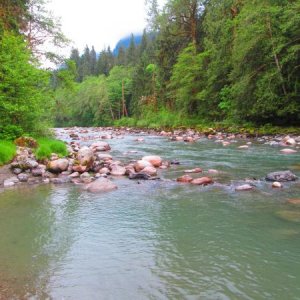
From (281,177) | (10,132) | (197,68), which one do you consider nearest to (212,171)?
(281,177)

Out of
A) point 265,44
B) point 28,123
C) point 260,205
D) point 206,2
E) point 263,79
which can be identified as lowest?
point 260,205

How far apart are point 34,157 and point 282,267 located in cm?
898

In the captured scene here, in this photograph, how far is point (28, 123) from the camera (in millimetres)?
14102

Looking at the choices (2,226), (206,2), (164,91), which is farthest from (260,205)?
(164,91)

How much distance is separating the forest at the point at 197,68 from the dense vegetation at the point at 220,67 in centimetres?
7

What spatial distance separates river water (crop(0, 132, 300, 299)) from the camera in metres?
3.57

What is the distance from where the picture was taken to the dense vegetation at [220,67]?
20484 millimetres

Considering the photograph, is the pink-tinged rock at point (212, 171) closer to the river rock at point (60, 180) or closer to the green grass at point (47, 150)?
the river rock at point (60, 180)

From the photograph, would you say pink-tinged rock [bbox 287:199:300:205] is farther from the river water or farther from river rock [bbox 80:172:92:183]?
river rock [bbox 80:172:92:183]

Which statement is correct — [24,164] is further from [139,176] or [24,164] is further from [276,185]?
[276,185]

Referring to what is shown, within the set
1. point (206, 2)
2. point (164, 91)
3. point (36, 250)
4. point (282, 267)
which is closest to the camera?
point (282, 267)

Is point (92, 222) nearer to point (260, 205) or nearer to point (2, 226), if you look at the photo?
point (2, 226)

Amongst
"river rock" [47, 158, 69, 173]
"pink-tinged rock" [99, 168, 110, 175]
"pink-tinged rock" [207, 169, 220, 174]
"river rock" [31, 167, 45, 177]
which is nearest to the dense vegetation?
"river rock" [47, 158, 69, 173]

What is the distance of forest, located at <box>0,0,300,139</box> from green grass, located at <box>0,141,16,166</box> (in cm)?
113
